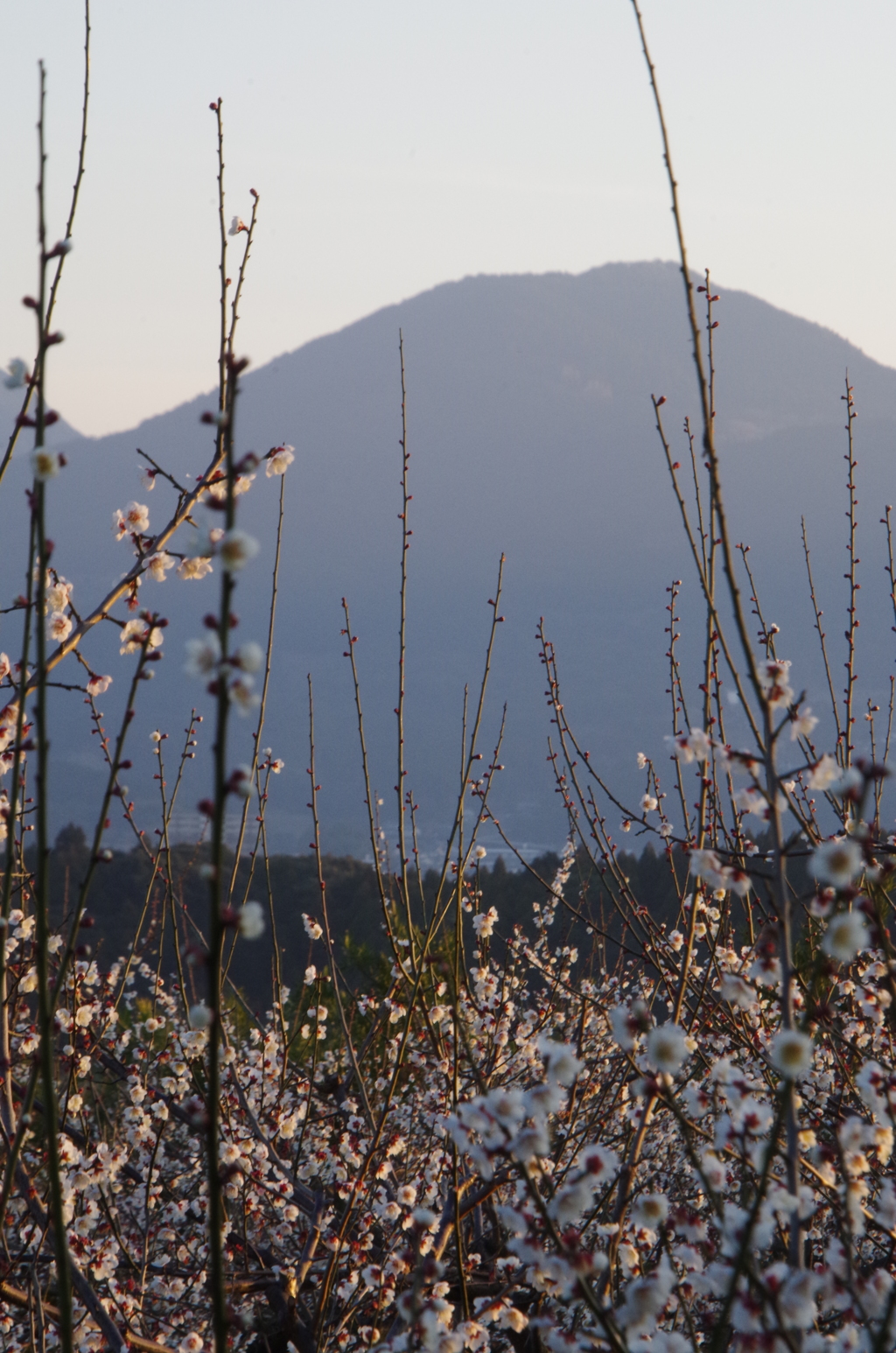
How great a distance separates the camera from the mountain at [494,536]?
9762cm

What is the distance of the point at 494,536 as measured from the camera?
138750 mm

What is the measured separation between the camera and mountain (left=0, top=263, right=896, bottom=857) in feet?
320

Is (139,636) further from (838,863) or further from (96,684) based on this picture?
(838,863)

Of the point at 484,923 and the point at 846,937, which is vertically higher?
the point at 846,937

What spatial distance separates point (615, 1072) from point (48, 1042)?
283 centimetres

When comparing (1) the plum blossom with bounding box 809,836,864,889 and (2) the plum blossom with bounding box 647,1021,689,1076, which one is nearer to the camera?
(1) the plum blossom with bounding box 809,836,864,889

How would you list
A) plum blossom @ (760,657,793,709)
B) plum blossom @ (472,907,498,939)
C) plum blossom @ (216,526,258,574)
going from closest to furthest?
plum blossom @ (216,526,258,574) → plum blossom @ (760,657,793,709) → plum blossom @ (472,907,498,939)

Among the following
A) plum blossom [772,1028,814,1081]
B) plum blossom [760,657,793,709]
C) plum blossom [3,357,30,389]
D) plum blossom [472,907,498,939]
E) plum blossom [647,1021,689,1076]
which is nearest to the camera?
plum blossom [772,1028,814,1081]

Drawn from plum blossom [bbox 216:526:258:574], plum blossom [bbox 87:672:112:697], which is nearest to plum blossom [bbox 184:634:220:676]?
plum blossom [bbox 216:526:258:574]

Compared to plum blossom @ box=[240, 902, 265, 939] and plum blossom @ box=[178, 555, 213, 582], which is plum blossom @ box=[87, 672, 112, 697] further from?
plum blossom @ box=[240, 902, 265, 939]

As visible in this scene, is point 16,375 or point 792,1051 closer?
point 792,1051

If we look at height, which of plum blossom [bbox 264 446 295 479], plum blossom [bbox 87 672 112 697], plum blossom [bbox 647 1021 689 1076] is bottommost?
plum blossom [bbox 647 1021 689 1076]

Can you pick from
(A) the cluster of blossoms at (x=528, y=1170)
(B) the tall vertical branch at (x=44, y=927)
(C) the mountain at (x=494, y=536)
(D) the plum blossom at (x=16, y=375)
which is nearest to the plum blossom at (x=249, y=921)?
(A) the cluster of blossoms at (x=528, y=1170)

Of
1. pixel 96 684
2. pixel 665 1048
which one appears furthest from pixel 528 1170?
pixel 96 684
